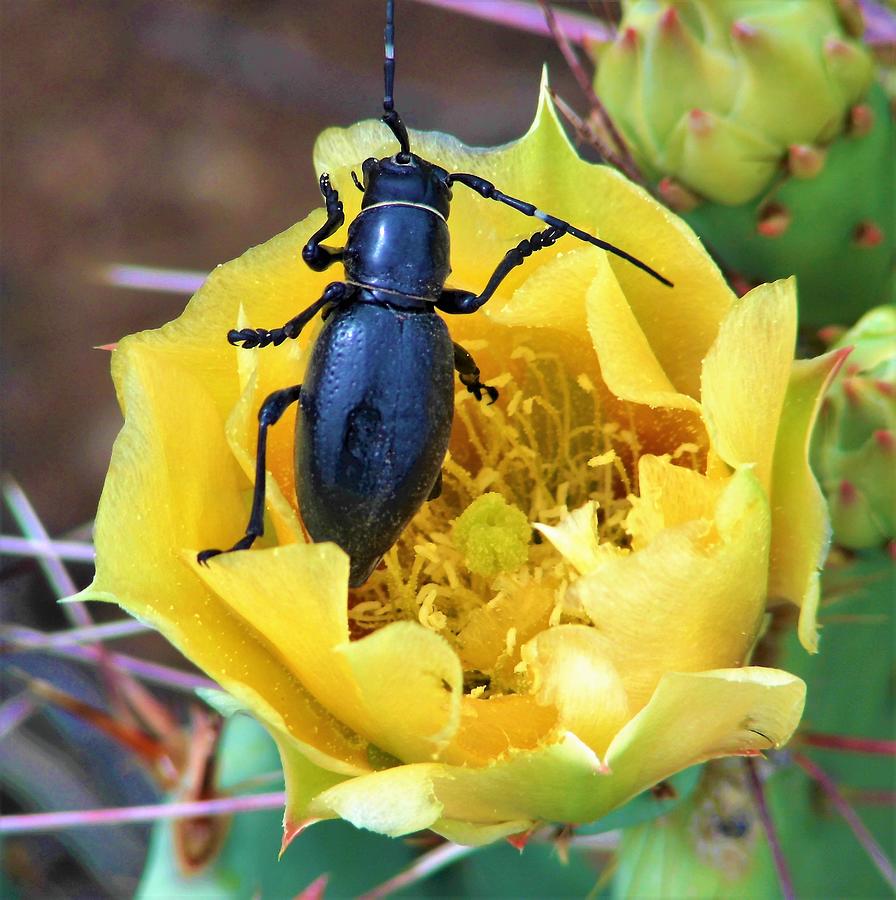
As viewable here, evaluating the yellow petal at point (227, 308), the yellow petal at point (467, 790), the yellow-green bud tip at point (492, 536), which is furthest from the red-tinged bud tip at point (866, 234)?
the yellow petal at point (467, 790)

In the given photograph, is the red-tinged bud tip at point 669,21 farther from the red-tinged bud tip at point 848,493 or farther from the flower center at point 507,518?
the red-tinged bud tip at point 848,493

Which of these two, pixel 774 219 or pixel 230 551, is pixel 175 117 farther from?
pixel 230 551

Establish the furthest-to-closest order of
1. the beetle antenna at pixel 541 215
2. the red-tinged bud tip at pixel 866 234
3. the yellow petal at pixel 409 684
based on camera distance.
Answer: the red-tinged bud tip at pixel 866 234 < the beetle antenna at pixel 541 215 < the yellow petal at pixel 409 684

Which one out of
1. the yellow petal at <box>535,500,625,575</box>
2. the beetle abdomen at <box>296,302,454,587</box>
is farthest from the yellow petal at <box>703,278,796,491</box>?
the beetle abdomen at <box>296,302,454,587</box>

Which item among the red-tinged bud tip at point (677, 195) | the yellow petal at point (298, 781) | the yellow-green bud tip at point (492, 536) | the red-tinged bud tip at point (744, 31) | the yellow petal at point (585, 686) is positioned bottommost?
the yellow petal at point (298, 781)

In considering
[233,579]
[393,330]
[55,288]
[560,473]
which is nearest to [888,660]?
[560,473]

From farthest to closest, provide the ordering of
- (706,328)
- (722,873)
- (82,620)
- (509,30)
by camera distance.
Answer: (509,30) < (82,620) < (722,873) < (706,328)

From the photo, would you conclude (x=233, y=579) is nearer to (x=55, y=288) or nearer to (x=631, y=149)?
(x=631, y=149)
